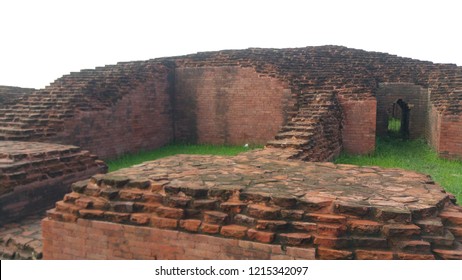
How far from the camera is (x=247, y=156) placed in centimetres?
528

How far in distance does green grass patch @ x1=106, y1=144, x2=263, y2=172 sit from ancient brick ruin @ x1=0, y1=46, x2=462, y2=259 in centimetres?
32

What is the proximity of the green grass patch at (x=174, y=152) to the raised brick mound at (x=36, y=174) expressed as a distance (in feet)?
8.02

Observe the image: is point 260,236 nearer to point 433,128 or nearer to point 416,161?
point 416,161

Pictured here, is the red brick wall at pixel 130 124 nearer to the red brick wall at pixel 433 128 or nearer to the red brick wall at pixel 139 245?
the red brick wall at pixel 139 245

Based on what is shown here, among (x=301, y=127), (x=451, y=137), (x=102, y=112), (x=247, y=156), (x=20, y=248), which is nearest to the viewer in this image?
(x=20, y=248)

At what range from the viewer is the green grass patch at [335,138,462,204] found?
6688 mm

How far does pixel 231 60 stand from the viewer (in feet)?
36.7

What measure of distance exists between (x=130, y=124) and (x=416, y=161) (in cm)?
699

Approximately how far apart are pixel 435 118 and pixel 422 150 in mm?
950

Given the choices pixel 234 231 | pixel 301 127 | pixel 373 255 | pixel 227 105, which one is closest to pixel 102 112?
pixel 227 105

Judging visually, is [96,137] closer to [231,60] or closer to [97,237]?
[231,60]

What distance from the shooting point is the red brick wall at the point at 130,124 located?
827 cm

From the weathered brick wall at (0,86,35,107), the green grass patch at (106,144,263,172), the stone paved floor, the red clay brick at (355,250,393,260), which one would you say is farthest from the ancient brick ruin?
the weathered brick wall at (0,86,35,107)

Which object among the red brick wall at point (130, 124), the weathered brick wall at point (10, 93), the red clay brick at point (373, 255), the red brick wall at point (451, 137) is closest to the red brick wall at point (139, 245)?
the red clay brick at point (373, 255)
